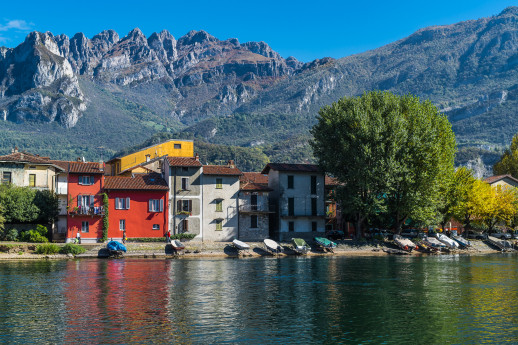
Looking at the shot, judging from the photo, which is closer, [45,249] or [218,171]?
[45,249]

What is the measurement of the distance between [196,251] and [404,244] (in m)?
29.4

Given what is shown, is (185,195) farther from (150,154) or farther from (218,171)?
(150,154)

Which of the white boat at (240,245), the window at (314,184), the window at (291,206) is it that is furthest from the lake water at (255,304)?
the window at (314,184)

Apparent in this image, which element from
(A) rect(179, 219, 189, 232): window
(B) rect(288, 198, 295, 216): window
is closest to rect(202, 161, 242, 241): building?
(A) rect(179, 219, 189, 232): window

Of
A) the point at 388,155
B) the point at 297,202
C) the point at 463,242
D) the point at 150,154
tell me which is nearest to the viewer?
the point at 388,155

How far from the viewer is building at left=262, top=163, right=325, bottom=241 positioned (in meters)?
85.0

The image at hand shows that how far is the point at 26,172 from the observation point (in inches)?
3152

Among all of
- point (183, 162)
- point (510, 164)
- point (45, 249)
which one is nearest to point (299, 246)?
point (183, 162)

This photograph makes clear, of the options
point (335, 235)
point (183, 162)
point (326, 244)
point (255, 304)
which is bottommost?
point (255, 304)

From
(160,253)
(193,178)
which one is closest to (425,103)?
(193,178)

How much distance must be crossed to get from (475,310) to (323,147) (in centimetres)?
5161

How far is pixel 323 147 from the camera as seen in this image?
8562 centimetres

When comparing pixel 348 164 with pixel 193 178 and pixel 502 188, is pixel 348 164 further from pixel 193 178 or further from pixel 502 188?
pixel 502 188

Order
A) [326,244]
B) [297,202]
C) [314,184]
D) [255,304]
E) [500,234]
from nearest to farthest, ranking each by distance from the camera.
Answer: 1. [255,304]
2. [326,244]
3. [297,202]
4. [314,184]
5. [500,234]
